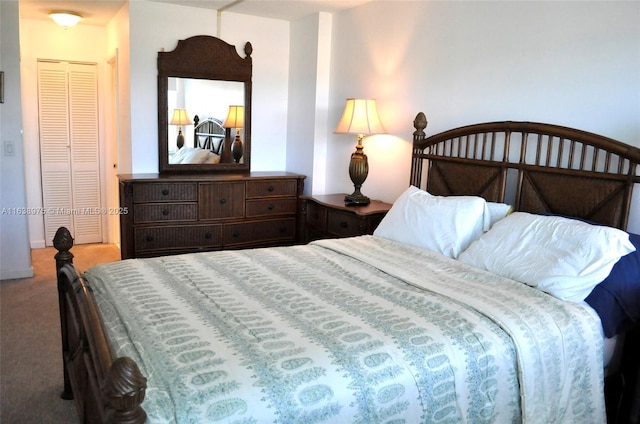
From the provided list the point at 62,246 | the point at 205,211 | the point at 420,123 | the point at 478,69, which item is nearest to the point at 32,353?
the point at 62,246

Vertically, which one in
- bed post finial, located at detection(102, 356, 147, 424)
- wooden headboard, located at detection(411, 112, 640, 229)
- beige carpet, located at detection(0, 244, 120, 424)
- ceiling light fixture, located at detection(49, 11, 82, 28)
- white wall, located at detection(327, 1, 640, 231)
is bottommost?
beige carpet, located at detection(0, 244, 120, 424)

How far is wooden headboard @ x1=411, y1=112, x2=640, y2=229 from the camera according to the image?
2.44 metres

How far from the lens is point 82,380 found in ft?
6.39

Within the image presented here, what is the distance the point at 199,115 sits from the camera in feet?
14.9

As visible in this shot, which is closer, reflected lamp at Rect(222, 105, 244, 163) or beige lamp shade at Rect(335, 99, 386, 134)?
beige lamp shade at Rect(335, 99, 386, 134)

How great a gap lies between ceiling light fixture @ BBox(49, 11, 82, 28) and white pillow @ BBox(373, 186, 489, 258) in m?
3.51

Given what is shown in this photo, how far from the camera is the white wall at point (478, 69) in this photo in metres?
2.53

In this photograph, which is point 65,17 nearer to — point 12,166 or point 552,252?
point 12,166

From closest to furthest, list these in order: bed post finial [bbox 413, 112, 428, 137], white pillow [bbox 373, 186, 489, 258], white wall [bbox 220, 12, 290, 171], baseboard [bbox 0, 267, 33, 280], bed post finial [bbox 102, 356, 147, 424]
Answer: bed post finial [bbox 102, 356, 147, 424] < white pillow [bbox 373, 186, 489, 258] < bed post finial [bbox 413, 112, 428, 137] < baseboard [bbox 0, 267, 33, 280] < white wall [bbox 220, 12, 290, 171]

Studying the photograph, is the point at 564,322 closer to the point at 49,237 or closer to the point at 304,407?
the point at 304,407

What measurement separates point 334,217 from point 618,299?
2122mm

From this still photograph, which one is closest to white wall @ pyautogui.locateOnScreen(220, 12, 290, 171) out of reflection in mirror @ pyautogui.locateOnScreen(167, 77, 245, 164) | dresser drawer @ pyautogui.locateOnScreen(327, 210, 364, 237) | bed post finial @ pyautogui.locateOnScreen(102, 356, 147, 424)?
reflection in mirror @ pyautogui.locateOnScreen(167, 77, 245, 164)

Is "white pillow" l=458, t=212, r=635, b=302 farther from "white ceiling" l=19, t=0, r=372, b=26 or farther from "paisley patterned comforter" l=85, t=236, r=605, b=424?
"white ceiling" l=19, t=0, r=372, b=26

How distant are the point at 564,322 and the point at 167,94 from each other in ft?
12.0
